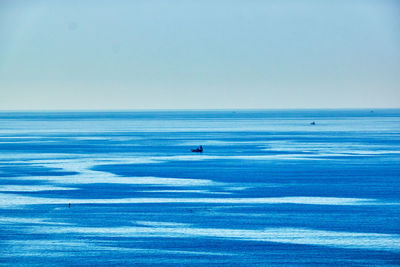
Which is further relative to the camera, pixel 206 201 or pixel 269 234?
pixel 206 201

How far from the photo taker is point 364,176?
5188cm

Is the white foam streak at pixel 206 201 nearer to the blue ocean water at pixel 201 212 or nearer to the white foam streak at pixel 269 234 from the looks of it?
the blue ocean water at pixel 201 212

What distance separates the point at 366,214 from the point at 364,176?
54.3ft

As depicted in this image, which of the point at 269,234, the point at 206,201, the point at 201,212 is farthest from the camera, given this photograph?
the point at 206,201

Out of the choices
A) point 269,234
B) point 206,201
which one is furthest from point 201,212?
point 269,234

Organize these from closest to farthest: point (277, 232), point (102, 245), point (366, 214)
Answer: point (102, 245), point (277, 232), point (366, 214)

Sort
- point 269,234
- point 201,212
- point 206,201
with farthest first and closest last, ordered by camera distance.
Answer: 1. point 206,201
2. point 201,212
3. point 269,234

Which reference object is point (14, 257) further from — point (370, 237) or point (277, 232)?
point (370, 237)

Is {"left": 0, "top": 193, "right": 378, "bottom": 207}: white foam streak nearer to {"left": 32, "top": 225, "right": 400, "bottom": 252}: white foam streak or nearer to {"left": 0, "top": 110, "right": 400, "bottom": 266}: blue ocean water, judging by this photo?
{"left": 0, "top": 110, "right": 400, "bottom": 266}: blue ocean water

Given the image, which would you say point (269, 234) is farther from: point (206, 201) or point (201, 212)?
point (206, 201)

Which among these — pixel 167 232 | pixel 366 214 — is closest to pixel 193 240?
pixel 167 232

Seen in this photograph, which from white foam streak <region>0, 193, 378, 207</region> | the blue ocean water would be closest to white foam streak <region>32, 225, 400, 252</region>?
the blue ocean water

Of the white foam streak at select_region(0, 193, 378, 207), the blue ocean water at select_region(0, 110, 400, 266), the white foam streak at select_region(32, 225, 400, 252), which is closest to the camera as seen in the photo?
the blue ocean water at select_region(0, 110, 400, 266)

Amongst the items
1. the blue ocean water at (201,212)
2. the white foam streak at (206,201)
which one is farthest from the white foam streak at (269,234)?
the white foam streak at (206,201)
